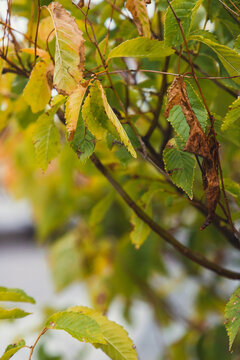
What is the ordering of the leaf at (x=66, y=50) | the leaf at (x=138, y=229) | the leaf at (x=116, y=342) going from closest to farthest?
the leaf at (x=66, y=50), the leaf at (x=116, y=342), the leaf at (x=138, y=229)

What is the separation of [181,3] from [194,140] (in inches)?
5.4

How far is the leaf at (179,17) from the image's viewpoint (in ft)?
1.40

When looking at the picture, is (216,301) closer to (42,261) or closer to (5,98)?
(5,98)

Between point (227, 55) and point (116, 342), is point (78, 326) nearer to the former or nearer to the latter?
point (116, 342)

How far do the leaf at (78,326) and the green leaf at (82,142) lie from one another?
179mm

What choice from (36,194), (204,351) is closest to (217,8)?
(204,351)

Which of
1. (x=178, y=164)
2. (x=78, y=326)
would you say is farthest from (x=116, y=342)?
(x=178, y=164)

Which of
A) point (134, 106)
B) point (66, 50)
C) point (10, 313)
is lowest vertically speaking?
point (10, 313)

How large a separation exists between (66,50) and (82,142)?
98mm

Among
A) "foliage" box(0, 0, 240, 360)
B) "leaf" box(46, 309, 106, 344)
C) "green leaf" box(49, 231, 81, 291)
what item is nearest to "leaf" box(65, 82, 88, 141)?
"foliage" box(0, 0, 240, 360)

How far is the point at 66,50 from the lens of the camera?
0.41m

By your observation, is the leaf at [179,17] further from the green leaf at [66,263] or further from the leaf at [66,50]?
the green leaf at [66,263]

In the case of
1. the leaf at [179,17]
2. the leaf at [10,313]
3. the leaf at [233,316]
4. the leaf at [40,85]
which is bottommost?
the leaf at [233,316]

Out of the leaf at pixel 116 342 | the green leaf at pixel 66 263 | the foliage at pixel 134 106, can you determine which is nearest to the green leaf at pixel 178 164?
the foliage at pixel 134 106
